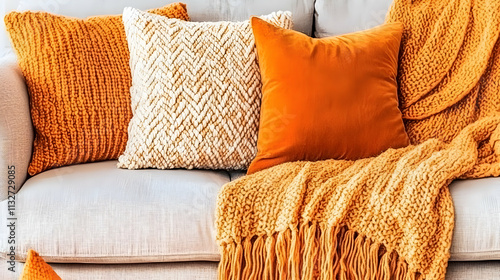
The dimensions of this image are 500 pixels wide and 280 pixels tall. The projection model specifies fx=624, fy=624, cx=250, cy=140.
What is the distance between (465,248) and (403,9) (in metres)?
0.80

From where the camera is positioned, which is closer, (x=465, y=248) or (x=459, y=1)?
(x=465, y=248)

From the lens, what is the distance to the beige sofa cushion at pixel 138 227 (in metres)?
1.40

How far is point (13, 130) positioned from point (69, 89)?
8.2 inches

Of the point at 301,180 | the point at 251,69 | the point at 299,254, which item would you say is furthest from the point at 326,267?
the point at 251,69

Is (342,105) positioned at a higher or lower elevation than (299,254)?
higher

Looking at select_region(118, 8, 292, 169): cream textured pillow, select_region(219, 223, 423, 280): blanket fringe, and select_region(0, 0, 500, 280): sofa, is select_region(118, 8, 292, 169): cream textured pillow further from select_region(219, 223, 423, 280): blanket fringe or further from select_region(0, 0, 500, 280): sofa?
select_region(219, 223, 423, 280): blanket fringe

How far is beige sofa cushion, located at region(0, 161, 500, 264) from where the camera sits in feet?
4.60

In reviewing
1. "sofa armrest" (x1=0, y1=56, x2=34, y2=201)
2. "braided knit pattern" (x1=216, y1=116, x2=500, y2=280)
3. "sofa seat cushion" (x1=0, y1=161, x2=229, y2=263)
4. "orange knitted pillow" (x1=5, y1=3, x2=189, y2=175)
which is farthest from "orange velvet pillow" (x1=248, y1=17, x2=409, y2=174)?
"sofa armrest" (x1=0, y1=56, x2=34, y2=201)

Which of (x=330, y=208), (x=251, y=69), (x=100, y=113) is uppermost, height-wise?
(x=251, y=69)

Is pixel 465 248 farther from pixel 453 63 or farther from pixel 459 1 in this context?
pixel 459 1

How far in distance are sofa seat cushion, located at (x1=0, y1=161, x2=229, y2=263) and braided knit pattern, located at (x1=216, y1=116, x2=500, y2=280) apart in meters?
0.06

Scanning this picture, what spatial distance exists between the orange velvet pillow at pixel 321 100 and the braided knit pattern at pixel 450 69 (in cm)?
9

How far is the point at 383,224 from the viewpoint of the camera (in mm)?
1401

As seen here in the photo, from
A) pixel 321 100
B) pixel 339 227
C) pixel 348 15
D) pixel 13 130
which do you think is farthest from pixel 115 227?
pixel 348 15
